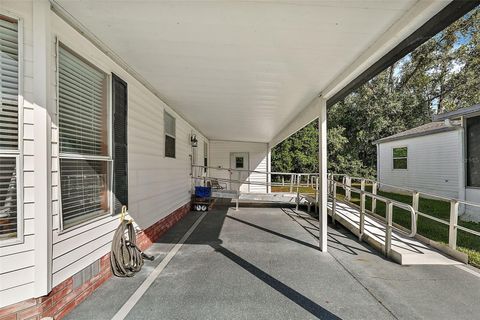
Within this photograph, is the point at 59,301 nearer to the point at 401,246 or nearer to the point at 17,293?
the point at 17,293

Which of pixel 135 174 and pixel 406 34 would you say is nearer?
pixel 406 34

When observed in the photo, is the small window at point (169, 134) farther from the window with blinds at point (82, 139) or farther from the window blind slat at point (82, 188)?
the window blind slat at point (82, 188)

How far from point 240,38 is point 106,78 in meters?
1.84

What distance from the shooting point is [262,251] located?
450 cm

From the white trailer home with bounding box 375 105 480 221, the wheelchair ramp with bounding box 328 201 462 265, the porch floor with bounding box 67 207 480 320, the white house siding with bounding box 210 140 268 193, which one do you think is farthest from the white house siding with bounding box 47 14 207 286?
the white trailer home with bounding box 375 105 480 221

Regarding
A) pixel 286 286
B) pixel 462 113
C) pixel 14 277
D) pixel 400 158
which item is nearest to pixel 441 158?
pixel 400 158

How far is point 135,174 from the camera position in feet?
13.5

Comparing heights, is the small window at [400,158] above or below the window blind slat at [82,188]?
above

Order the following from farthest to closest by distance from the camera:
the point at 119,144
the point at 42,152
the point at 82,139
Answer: the point at 119,144, the point at 82,139, the point at 42,152

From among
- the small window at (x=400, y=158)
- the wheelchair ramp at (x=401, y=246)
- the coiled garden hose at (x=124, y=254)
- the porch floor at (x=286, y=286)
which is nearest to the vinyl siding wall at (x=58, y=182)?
the coiled garden hose at (x=124, y=254)

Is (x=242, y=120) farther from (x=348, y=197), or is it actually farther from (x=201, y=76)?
(x=348, y=197)

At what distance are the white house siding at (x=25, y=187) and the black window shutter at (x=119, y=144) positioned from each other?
1.24 m

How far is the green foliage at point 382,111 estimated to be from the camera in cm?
1919

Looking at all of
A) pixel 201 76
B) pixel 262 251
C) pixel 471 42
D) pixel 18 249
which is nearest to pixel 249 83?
pixel 201 76
